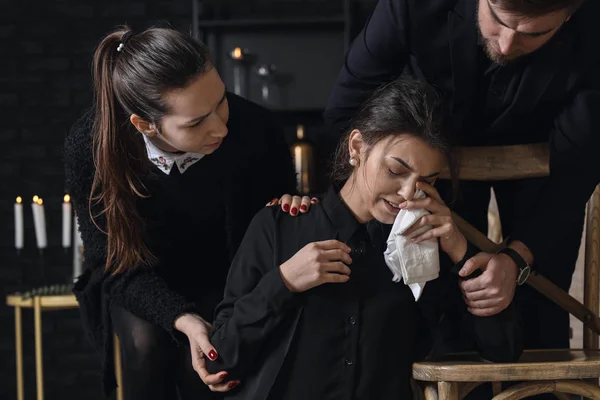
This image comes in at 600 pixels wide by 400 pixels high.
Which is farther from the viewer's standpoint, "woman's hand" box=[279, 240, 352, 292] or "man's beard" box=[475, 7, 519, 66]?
"man's beard" box=[475, 7, 519, 66]

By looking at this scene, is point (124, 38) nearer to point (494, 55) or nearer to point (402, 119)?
point (402, 119)

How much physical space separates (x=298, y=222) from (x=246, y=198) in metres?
0.31

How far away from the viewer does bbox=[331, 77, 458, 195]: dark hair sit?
1.59 m

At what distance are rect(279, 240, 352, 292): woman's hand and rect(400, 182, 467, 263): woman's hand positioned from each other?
0.13 metres

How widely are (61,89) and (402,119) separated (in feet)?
9.60

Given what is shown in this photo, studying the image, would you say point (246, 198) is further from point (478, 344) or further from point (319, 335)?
point (478, 344)

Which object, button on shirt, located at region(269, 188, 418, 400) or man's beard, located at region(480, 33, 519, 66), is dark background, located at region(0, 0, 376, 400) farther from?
button on shirt, located at region(269, 188, 418, 400)

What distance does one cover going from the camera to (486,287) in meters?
1.56

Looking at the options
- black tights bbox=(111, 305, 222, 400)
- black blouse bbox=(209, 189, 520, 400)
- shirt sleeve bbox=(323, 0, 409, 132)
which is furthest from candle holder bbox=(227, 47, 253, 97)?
black blouse bbox=(209, 189, 520, 400)

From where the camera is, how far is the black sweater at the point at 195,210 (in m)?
1.91

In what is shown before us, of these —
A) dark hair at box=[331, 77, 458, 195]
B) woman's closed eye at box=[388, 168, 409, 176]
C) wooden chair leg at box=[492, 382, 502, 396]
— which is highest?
dark hair at box=[331, 77, 458, 195]

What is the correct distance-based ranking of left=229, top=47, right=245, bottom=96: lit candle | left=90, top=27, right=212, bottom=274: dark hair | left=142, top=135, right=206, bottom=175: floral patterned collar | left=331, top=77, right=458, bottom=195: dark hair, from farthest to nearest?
1. left=229, top=47, right=245, bottom=96: lit candle
2. left=142, top=135, right=206, bottom=175: floral patterned collar
3. left=90, top=27, right=212, bottom=274: dark hair
4. left=331, top=77, right=458, bottom=195: dark hair

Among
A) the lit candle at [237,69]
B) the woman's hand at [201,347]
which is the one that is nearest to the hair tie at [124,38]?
the woman's hand at [201,347]

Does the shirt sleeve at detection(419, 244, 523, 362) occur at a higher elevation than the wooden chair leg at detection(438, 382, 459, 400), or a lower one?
higher
